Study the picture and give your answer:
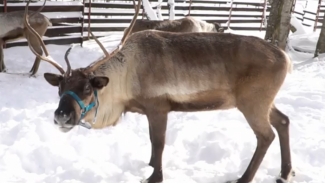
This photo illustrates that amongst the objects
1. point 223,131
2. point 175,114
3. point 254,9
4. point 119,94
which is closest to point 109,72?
point 119,94

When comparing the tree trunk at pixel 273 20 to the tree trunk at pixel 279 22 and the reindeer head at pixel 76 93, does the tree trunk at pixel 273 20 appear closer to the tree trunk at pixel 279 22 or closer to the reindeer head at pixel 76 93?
the tree trunk at pixel 279 22

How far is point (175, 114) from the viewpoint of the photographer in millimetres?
5695

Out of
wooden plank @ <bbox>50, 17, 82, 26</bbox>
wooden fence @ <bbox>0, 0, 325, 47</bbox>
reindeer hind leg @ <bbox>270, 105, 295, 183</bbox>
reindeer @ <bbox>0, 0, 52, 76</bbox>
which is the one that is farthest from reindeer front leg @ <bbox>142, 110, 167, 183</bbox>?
wooden plank @ <bbox>50, 17, 82, 26</bbox>

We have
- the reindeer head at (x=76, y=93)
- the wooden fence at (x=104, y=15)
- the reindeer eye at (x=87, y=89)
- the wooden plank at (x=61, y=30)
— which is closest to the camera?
the reindeer head at (x=76, y=93)

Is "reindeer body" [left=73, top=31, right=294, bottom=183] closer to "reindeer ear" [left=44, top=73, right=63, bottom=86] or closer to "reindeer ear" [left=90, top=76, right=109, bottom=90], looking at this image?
"reindeer ear" [left=90, top=76, right=109, bottom=90]

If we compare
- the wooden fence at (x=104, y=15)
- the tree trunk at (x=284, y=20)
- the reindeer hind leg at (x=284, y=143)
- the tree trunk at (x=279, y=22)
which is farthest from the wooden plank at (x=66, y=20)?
the reindeer hind leg at (x=284, y=143)

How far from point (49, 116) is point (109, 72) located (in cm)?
185

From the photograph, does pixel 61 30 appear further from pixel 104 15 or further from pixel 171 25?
pixel 171 25

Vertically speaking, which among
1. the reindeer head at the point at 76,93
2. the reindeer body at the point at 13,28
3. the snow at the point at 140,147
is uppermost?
the reindeer head at the point at 76,93

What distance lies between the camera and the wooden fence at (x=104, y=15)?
991 centimetres

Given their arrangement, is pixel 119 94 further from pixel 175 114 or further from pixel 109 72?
pixel 175 114

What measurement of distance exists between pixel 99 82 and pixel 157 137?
0.81 m

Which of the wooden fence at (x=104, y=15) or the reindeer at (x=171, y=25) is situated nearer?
the reindeer at (x=171, y=25)

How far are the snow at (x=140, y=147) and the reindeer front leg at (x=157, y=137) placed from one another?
0.13m
